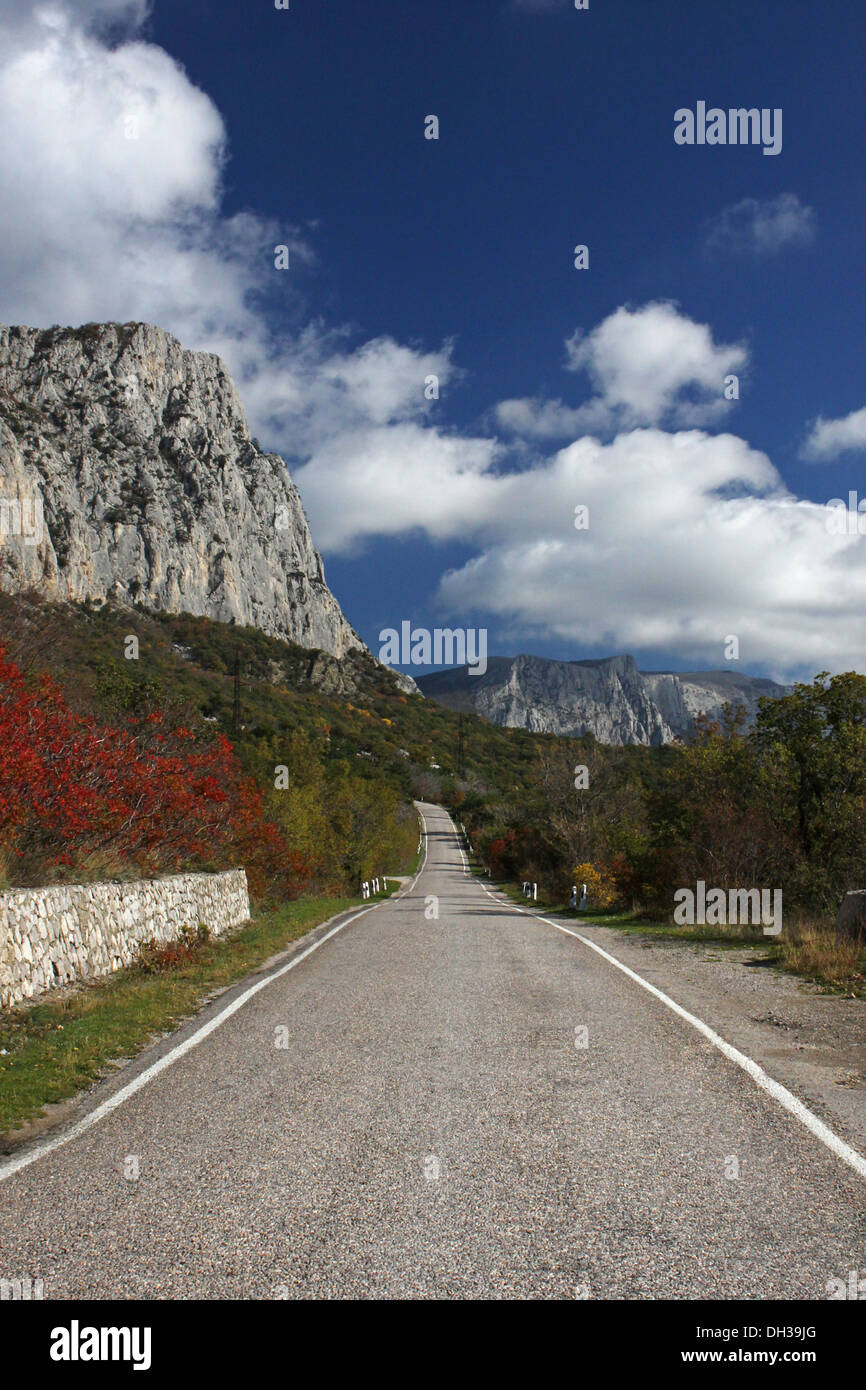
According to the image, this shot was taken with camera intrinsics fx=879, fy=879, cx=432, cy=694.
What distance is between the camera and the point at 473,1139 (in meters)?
4.96

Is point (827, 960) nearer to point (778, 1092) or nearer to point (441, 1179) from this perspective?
point (778, 1092)

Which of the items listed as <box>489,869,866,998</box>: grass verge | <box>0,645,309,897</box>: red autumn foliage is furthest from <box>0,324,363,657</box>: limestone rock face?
<box>489,869,866,998</box>: grass verge

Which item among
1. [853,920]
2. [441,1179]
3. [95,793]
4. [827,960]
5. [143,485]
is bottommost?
[827,960]

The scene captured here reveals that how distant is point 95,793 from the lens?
562 inches

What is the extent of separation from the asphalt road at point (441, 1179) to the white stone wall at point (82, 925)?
3.19m

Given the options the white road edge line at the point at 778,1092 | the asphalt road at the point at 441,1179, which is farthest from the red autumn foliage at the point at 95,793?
the white road edge line at the point at 778,1092

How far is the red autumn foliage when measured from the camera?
1215 cm

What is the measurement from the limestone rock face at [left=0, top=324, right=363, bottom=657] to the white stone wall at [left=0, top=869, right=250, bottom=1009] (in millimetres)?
71869

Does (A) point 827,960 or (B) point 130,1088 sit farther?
(A) point 827,960

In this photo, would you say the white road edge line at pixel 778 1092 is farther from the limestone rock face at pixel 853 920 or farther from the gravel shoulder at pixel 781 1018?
the limestone rock face at pixel 853 920

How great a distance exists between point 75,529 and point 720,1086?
9601 centimetres

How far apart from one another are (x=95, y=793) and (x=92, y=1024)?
20.5 feet

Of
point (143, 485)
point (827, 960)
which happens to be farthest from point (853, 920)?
point (143, 485)
